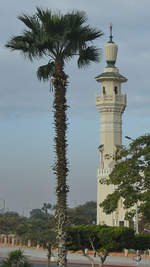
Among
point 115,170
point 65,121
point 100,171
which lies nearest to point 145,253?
point 115,170

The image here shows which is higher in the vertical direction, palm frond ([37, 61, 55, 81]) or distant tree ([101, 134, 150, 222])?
palm frond ([37, 61, 55, 81])

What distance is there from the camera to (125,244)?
2855 cm

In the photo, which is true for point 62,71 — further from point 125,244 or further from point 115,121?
point 115,121

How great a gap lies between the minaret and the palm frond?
55.8 metres

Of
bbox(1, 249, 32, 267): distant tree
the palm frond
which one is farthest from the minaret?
the palm frond

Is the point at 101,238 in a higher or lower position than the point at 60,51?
lower

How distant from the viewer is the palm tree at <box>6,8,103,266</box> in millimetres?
19047

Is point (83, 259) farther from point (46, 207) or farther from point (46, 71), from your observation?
point (46, 207)

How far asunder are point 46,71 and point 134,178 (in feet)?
33.6

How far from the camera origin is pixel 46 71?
2030 cm

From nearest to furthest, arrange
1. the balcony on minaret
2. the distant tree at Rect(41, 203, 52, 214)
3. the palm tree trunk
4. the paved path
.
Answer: the palm tree trunk < the paved path < the balcony on minaret < the distant tree at Rect(41, 203, 52, 214)

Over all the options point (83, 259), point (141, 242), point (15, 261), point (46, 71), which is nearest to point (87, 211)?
point (83, 259)

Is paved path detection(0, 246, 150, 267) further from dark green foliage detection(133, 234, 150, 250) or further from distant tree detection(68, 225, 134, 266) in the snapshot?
distant tree detection(68, 225, 134, 266)

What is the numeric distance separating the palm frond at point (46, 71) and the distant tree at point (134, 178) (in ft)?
32.2
